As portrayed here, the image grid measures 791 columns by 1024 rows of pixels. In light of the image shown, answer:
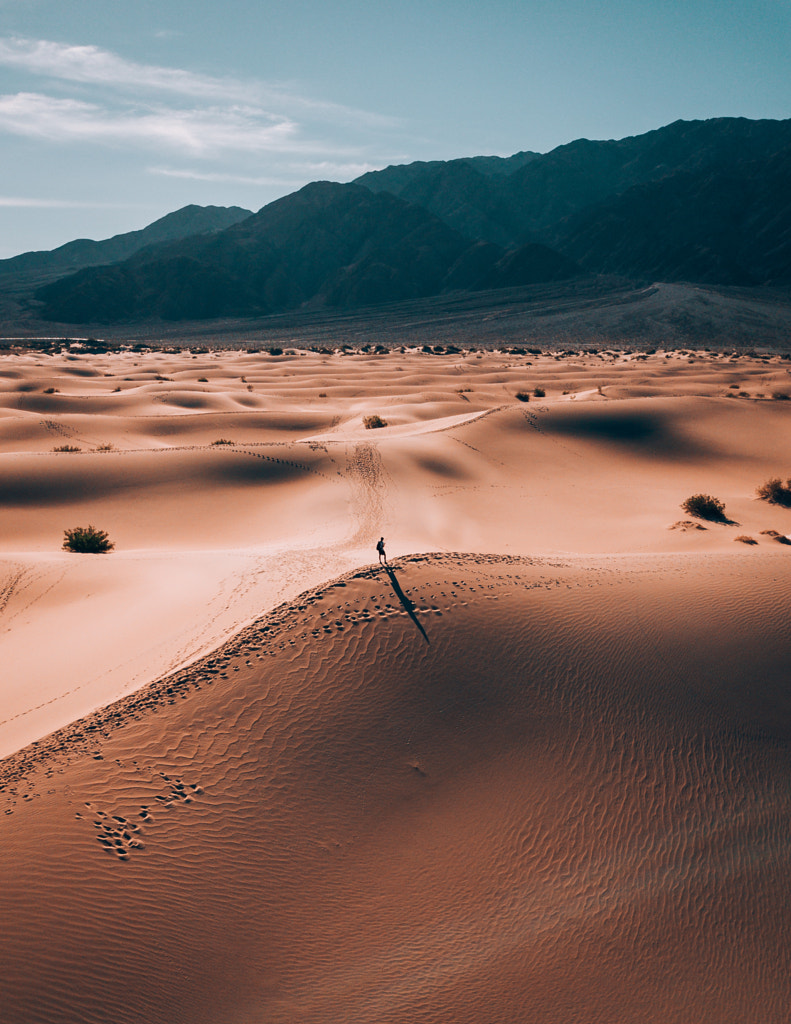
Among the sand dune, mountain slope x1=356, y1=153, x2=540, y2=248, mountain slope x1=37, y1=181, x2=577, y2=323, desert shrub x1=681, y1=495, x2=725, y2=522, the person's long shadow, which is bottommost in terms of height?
the sand dune

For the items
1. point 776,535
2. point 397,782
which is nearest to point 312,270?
point 776,535

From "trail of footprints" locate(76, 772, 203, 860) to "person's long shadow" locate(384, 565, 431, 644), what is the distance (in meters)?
3.62

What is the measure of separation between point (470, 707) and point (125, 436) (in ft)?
73.6

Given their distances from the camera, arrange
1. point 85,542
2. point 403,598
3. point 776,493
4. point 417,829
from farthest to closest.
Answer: point 776,493, point 85,542, point 403,598, point 417,829

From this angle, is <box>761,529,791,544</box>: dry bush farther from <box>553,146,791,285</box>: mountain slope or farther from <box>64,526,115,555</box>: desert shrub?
<box>553,146,791,285</box>: mountain slope

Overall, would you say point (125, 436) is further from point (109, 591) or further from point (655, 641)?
point (655, 641)

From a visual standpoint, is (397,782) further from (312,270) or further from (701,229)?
(312,270)

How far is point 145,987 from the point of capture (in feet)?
17.1

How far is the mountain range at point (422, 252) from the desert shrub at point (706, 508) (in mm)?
96444

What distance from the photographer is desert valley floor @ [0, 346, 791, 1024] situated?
18.5 ft

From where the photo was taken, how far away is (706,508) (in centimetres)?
1794

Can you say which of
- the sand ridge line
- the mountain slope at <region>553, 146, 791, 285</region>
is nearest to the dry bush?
the sand ridge line

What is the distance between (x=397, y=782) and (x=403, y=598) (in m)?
2.99

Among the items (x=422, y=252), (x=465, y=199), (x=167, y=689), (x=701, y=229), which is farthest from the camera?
(x=465, y=199)
